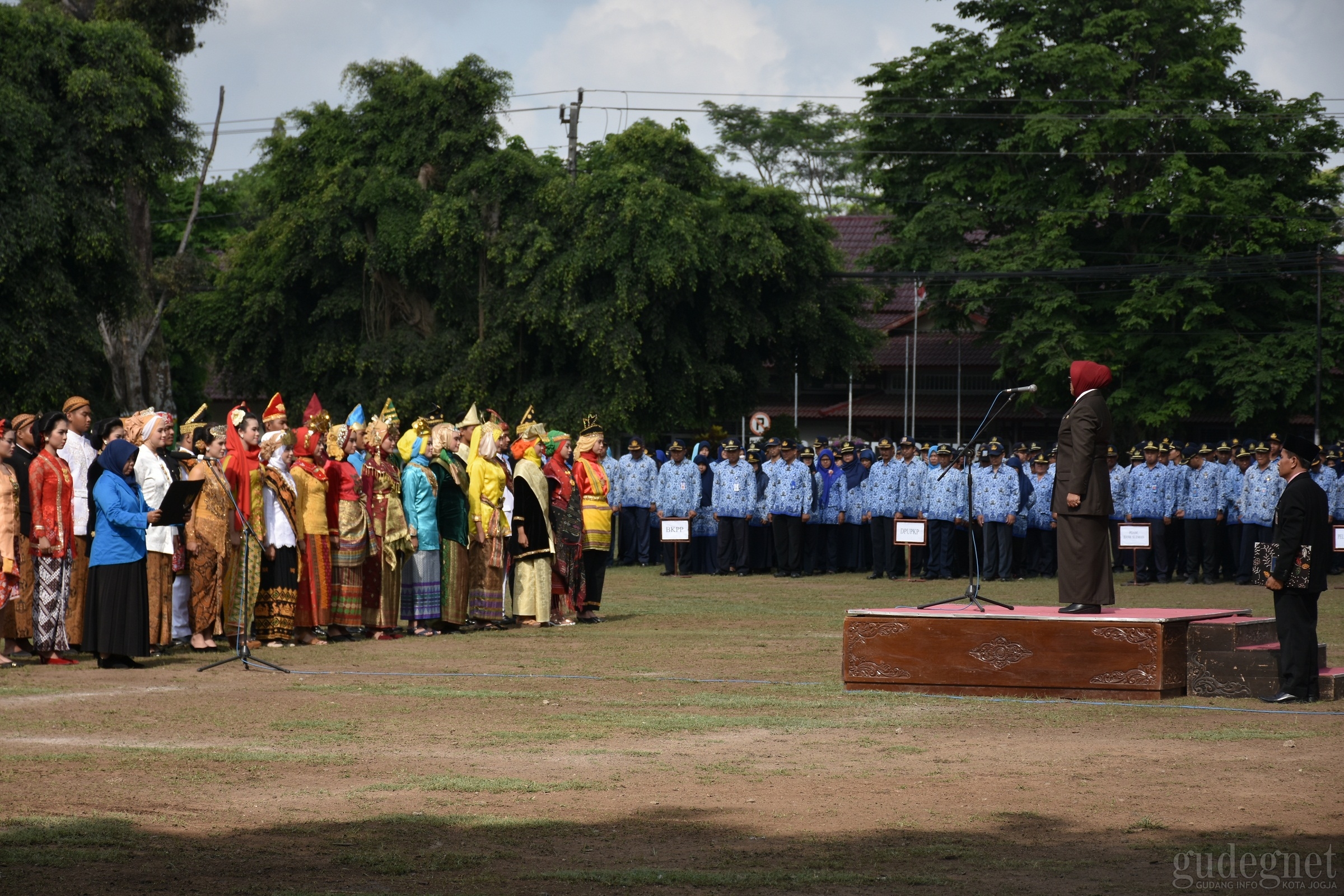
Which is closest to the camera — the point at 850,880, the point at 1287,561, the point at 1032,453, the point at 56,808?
the point at 850,880

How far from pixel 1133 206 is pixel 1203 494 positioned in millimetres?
16856

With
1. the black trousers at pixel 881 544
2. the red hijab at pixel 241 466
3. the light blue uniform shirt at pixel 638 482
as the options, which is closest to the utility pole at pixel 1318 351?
the black trousers at pixel 881 544

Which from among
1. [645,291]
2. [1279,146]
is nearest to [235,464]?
[645,291]

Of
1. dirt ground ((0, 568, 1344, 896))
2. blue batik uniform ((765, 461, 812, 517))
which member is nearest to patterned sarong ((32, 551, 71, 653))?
dirt ground ((0, 568, 1344, 896))

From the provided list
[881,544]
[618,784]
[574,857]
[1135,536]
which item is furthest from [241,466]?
[1135,536]

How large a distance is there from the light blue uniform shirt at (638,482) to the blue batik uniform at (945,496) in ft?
15.1

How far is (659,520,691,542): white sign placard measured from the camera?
78.8ft

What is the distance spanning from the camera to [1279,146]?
1523 inches

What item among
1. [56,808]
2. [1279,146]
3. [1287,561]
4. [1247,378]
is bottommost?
[56,808]

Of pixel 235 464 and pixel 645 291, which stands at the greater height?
pixel 645 291

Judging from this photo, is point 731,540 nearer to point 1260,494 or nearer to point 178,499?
point 1260,494

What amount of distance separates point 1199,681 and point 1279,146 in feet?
103

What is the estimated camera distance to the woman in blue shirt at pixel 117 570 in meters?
12.4

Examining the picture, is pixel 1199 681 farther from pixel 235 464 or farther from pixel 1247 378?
pixel 1247 378
